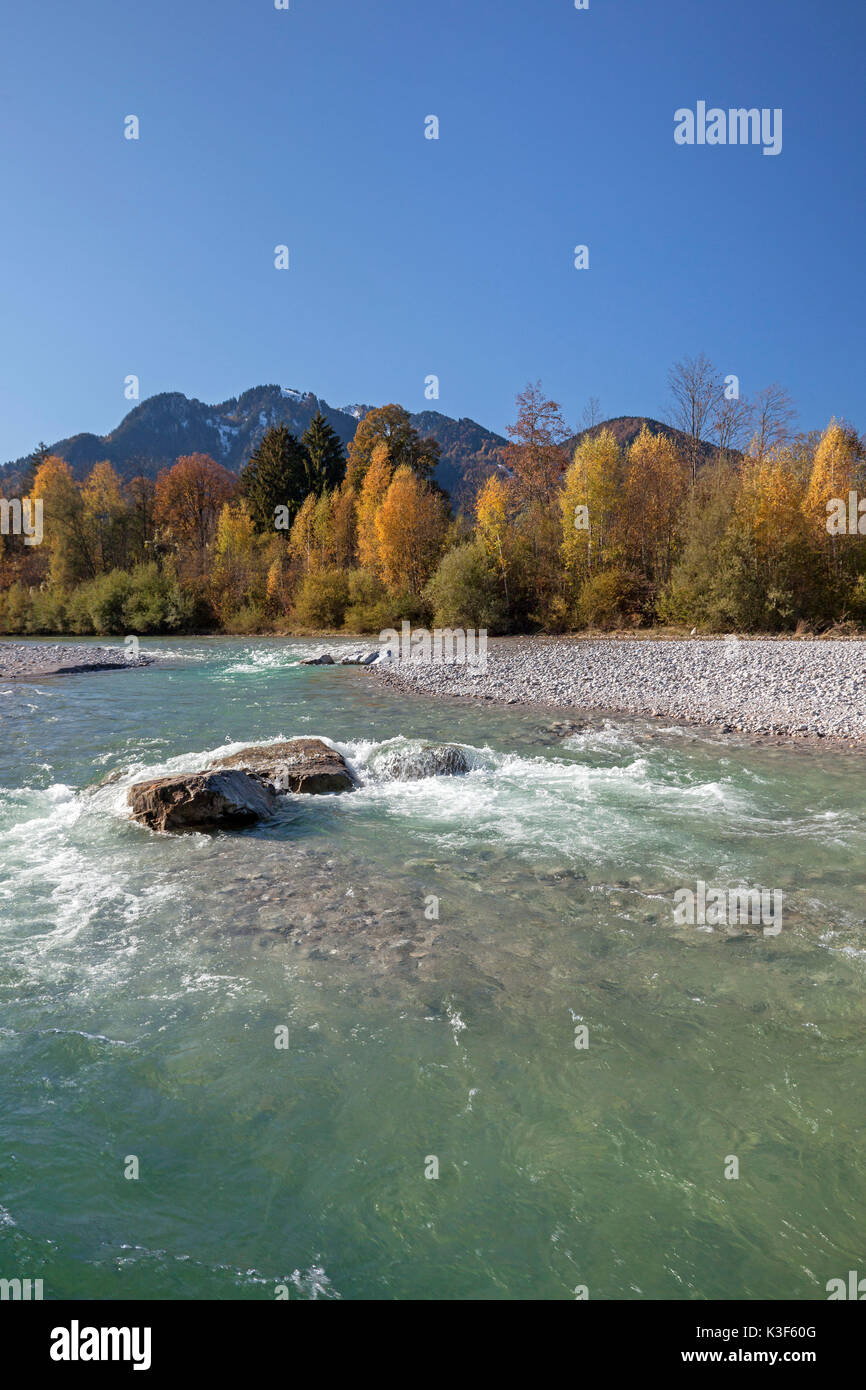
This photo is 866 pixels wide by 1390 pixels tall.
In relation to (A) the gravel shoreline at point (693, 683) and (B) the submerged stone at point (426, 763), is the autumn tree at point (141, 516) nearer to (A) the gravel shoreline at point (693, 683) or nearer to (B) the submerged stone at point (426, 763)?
(A) the gravel shoreline at point (693, 683)

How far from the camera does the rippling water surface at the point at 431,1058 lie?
3137 millimetres

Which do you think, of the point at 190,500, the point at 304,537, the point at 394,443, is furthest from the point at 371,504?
the point at 190,500

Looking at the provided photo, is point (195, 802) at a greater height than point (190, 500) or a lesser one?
lesser

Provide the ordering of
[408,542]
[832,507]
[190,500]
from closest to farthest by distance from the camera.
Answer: [832,507] < [408,542] < [190,500]

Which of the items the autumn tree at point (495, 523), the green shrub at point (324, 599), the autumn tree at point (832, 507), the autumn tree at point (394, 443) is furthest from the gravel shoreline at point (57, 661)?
the autumn tree at point (394, 443)

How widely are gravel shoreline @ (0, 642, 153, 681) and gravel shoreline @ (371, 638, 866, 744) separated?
11.7 meters

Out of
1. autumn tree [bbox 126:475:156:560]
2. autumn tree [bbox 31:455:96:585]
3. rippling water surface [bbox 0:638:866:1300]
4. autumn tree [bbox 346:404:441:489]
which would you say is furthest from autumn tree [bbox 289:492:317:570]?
rippling water surface [bbox 0:638:866:1300]

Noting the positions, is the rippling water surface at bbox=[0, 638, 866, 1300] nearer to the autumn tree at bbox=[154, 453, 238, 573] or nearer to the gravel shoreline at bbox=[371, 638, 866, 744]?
the gravel shoreline at bbox=[371, 638, 866, 744]

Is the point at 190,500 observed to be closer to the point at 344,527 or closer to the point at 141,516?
the point at 141,516

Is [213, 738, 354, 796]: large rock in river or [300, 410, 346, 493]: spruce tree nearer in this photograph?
[213, 738, 354, 796]: large rock in river

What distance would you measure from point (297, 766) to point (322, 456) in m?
61.0

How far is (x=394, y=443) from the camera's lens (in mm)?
60906

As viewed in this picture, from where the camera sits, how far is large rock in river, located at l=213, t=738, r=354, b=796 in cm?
1079

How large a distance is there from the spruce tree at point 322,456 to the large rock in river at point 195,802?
196ft
